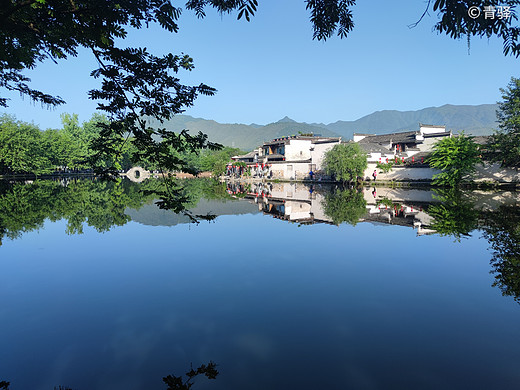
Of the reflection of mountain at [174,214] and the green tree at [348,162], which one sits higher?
the green tree at [348,162]

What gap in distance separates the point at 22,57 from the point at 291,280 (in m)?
7.52

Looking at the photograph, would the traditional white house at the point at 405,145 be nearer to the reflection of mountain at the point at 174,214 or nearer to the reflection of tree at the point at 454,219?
the reflection of tree at the point at 454,219

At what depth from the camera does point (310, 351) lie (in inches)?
188

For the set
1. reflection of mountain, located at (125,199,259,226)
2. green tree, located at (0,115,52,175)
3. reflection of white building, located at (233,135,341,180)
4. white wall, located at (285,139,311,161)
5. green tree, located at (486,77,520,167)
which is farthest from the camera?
white wall, located at (285,139,311,161)

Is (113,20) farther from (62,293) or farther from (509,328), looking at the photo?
(509,328)

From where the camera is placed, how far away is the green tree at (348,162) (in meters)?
42.6

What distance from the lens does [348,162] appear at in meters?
42.5

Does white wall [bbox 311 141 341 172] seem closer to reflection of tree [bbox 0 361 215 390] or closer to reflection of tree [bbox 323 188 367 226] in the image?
reflection of tree [bbox 323 188 367 226]

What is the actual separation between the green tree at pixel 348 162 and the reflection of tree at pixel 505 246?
86.6 feet

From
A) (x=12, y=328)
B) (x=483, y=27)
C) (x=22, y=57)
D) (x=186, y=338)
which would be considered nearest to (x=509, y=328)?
(x=483, y=27)

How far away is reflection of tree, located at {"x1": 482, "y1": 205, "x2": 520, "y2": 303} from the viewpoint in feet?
24.0

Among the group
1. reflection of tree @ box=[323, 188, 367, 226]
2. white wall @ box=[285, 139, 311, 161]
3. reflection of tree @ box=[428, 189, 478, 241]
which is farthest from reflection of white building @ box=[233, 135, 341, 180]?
reflection of tree @ box=[428, 189, 478, 241]

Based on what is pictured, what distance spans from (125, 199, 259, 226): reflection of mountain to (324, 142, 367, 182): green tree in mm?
22825

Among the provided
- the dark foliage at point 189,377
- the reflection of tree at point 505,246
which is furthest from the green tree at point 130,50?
the reflection of tree at point 505,246
